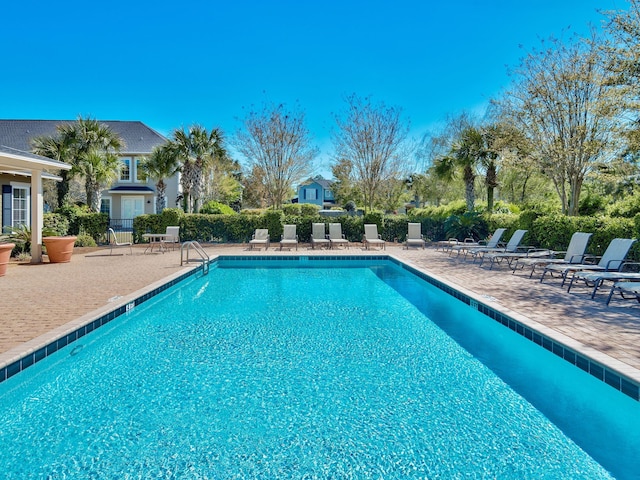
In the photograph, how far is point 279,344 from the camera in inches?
216

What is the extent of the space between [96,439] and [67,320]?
9.05 ft

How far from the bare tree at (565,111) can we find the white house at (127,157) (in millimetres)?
24065

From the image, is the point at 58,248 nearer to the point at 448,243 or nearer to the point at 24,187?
the point at 24,187

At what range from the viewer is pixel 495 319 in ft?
20.1

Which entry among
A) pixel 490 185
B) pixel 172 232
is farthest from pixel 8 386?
pixel 490 185

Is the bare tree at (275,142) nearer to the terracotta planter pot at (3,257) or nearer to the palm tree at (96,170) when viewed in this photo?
the palm tree at (96,170)

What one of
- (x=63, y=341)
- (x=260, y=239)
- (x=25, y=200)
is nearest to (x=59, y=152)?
(x=25, y=200)

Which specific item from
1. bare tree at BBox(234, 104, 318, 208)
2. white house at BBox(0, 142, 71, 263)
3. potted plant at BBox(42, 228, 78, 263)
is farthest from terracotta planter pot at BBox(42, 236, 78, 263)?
bare tree at BBox(234, 104, 318, 208)

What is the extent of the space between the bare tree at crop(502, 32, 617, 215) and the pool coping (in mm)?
8272

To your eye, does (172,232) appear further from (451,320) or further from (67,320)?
(451,320)

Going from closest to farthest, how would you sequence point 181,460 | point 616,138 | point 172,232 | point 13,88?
point 181,460 < point 616,138 < point 172,232 < point 13,88

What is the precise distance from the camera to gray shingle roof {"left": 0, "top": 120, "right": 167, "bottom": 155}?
30.8 m

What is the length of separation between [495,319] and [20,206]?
16.0m

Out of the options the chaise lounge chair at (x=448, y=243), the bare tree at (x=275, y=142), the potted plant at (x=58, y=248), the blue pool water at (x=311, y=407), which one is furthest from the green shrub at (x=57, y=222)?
the chaise lounge chair at (x=448, y=243)
